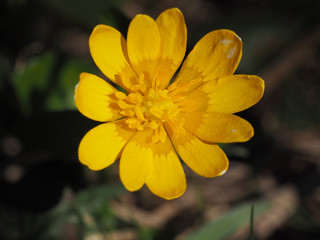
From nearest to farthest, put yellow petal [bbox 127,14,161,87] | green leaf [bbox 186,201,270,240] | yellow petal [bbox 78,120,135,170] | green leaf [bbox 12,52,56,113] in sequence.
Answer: yellow petal [bbox 78,120,135,170] → yellow petal [bbox 127,14,161,87] → green leaf [bbox 186,201,270,240] → green leaf [bbox 12,52,56,113]

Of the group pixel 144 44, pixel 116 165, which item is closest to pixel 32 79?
pixel 116 165

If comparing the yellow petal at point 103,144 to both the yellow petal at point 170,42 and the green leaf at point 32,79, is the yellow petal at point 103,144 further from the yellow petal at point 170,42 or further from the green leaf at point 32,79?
the green leaf at point 32,79

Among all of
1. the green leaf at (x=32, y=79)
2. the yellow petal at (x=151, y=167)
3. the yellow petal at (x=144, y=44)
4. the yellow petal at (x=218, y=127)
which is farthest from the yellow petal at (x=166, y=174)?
the green leaf at (x=32, y=79)

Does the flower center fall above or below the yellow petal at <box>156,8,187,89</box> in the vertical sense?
below

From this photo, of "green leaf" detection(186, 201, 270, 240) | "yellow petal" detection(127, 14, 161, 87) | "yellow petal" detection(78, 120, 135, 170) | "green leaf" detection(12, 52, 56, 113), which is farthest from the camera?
"green leaf" detection(12, 52, 56, 113)

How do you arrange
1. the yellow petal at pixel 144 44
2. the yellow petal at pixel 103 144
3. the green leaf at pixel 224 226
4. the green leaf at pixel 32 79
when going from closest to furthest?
the yellow petal at pixel 103 144
the yellow petal at pixel 144 44
the green leaf at pixel 224 226
the green leaf at pixel 32 79

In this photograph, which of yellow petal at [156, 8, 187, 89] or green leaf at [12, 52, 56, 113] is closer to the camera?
yellow petal at [156, 8, 187, 89]

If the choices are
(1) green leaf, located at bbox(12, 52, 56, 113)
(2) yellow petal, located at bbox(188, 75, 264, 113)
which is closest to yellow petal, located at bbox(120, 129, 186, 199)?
(2) yellow petal, located at bbox(188, 75, 264, 113)

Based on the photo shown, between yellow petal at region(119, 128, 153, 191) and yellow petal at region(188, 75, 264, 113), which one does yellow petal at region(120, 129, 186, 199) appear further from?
yellow petal at region(188, 75, 264, 113)
